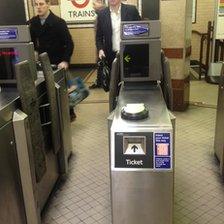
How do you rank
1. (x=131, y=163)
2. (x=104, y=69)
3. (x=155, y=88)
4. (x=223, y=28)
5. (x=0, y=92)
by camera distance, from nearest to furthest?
(x=131, y=163) → (x=0, y=92) → (x=155, y=88) → (x=104, y=69) → (x=223, y=28)

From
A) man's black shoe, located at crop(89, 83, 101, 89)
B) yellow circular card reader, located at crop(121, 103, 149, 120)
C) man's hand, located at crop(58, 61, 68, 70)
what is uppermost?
yellow circular card reader, located at crop(121, 103, 149, 120)

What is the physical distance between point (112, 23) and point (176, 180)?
201cm

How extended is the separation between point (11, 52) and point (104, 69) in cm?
160

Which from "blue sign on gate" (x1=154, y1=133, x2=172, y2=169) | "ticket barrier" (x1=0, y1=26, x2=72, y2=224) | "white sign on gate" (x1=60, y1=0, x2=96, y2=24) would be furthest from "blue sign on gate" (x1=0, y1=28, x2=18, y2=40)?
"white sign on gate" (x1=60, y1=0, x2=96, y2=24)

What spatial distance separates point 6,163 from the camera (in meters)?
1.71

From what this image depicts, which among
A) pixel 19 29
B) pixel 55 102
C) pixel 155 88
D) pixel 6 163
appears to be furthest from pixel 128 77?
pixel 6 163

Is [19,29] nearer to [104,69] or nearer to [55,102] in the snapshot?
[55,102]

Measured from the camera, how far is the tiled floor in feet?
7.46

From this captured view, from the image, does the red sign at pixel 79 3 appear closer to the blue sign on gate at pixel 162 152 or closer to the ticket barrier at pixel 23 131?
the ticket barrier at pixel 23 131

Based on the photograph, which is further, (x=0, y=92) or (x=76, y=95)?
(x=76, y=95)

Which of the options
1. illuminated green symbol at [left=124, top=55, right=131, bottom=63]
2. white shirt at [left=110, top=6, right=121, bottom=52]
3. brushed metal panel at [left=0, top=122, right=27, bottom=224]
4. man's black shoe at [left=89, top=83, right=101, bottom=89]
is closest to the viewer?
brushed metal panel at [left=0, top=122, right=27, bottom=224]

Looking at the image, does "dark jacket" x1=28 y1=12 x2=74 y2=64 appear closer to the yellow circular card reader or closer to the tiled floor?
the tiled floor

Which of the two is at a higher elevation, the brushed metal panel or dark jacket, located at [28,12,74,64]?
dark jacket, located at [28,12,74,64]

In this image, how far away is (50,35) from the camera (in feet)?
11.6
